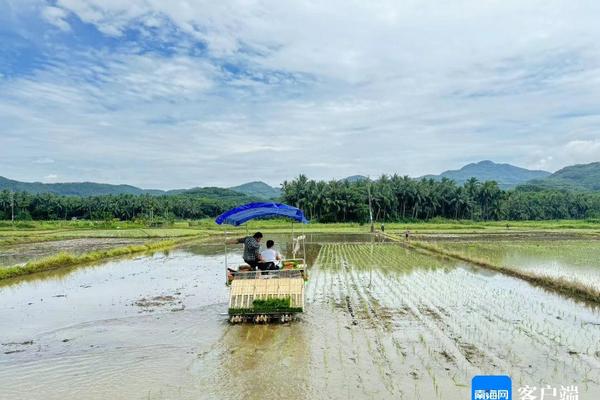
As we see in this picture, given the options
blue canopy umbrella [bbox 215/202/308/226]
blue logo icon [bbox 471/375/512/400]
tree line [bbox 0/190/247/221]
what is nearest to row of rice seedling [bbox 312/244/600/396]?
blue canopy umbrella [bbox 215/202/308/226]

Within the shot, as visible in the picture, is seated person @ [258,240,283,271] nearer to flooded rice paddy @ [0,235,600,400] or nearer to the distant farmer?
the distant farmer

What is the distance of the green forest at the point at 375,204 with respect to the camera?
230 feet

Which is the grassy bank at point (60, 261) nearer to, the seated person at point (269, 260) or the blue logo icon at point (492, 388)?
the seated person at point (269, 260)

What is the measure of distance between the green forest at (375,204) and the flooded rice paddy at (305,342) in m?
42.1

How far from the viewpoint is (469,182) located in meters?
79.9

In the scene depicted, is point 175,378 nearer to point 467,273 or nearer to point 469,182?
point 467,273

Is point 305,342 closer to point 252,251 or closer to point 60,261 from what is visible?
point 252,251

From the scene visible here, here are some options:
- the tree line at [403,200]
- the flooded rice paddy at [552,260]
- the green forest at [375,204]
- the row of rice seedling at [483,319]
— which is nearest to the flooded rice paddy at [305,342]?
the row of rice seedling at [483,319]

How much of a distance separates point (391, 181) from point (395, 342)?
7224cm

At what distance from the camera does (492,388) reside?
348 cm

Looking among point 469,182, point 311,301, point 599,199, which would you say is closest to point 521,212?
point 469,182

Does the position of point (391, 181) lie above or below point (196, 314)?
above

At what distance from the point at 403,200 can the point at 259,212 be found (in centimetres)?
6717

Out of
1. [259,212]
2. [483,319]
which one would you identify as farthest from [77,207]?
[483,319]
